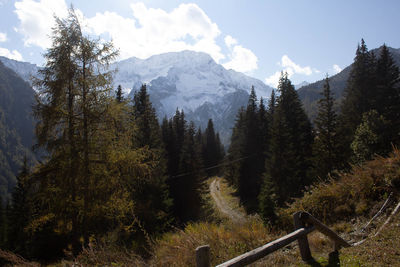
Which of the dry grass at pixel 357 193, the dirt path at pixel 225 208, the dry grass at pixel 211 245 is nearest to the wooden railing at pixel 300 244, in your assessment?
the dry grass at pixel 211 245

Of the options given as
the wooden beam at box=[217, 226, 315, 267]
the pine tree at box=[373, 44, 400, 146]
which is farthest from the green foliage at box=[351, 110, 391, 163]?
the wooden beam at box=[217, 226, 315, 267]

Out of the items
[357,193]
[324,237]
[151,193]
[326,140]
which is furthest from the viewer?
[326,140]

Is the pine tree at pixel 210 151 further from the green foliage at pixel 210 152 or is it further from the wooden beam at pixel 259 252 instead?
the wooden beam at pixel 259 252

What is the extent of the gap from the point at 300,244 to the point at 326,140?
2065 cm

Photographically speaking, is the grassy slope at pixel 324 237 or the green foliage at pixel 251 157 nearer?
the grassy slope at pixel 324 237

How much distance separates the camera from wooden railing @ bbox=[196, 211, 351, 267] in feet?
10.5

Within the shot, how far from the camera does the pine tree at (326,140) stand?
22.0m

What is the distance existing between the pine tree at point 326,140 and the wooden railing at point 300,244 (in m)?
18.7

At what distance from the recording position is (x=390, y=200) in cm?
625

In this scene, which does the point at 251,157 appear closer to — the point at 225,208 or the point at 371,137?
the point at 225,208

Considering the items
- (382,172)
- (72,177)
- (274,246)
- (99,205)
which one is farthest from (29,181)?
(382,172)

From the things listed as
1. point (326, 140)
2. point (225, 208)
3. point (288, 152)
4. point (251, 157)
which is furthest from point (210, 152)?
point (326, 140)

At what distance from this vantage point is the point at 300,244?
476 centimetres

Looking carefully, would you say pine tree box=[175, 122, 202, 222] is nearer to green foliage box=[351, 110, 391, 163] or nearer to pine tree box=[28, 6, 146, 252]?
green foliage box=[351, 110, 391, 163]
